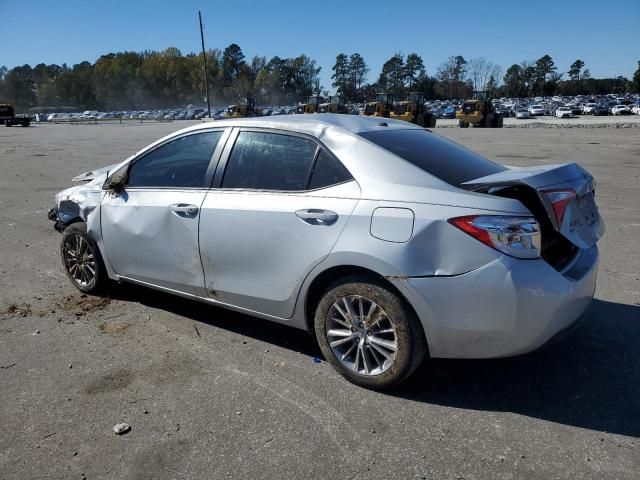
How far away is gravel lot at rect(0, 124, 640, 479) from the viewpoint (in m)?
2.70

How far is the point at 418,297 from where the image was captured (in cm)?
301

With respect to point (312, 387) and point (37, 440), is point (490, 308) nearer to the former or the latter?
point (312, 387)

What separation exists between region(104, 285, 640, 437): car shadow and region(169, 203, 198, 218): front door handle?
3.27 feet

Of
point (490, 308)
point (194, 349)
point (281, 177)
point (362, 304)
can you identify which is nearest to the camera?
point (490, 308)

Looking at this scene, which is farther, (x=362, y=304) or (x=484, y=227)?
(x=362, y=304)

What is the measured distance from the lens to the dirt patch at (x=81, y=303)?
477cm

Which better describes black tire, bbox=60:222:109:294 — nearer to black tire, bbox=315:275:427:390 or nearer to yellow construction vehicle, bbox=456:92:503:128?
black tire, bbox=315:275:427:390

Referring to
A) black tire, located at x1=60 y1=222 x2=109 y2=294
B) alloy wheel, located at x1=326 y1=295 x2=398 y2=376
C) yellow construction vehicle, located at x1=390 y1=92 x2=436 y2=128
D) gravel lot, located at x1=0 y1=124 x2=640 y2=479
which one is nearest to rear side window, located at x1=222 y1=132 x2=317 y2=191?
alloy wheel, located at x1=326 y1=295 x2=398 y2=376

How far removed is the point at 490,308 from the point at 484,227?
426 mm

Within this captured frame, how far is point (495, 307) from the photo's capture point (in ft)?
9.43

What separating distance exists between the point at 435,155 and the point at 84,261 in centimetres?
330

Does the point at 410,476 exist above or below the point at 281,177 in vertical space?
below

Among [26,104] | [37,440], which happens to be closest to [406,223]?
[37,440]

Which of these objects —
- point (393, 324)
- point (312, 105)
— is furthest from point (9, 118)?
point (393, 324)
